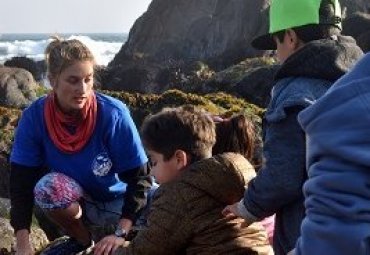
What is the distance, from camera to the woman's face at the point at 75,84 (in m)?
3.80

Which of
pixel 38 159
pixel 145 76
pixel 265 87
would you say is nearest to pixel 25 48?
pixel 145 76

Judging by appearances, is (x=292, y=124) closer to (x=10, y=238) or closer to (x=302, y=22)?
(x=302, y=22)

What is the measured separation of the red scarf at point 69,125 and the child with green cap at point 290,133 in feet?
4.82

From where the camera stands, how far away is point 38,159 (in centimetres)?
413

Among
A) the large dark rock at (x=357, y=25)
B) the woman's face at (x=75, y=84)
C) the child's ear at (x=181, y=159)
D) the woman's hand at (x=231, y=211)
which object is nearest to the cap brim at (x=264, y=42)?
the child's ear at (x=181, y=159)

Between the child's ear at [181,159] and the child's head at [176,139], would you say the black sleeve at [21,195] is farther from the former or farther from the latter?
the child's ear at [181,159]

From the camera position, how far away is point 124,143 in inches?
157

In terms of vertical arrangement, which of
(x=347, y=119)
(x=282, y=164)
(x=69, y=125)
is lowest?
(x=69, y=125)

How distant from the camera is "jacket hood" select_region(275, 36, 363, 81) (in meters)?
2.55

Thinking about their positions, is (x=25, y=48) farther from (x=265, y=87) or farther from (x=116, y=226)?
(x=116, y=226)

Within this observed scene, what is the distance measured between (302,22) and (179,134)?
736 mm

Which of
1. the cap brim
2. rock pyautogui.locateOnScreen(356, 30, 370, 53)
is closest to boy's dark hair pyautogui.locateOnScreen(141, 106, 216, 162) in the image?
the cap brim

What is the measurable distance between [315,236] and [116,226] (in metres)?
2.82

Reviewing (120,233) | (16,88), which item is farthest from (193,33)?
(120,233)
